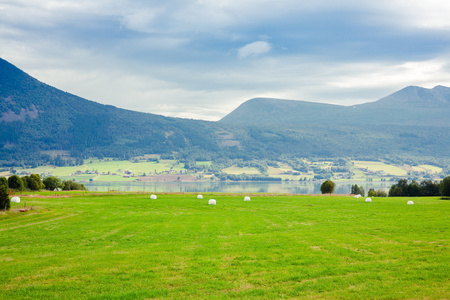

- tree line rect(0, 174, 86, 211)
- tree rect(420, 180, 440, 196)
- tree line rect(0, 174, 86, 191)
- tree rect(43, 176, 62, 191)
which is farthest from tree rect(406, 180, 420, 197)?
tree rect(43, 176, 62, 191)

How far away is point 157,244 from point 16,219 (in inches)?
771

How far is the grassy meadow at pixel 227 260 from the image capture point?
45.5 ft

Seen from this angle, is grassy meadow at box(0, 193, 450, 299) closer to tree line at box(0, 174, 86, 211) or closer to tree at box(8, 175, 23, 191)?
tree line at box(0, 174, 86, 211)

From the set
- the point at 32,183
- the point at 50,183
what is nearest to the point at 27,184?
the point at 32,183

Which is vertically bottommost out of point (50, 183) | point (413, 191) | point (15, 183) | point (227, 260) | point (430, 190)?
point (413, 191)

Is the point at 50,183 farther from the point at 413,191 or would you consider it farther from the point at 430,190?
the point at 430,190

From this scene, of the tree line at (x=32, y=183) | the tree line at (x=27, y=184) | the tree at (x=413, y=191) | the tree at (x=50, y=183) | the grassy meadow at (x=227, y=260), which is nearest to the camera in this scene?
the grassy meadow at (x=227, y=260)

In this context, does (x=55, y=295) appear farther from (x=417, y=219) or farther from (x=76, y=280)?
(x=417, y=219)

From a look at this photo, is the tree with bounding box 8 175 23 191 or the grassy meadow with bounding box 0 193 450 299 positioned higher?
the tree with bounding box 8 175 23 191

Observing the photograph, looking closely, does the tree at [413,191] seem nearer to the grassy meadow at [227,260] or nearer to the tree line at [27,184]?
the grassy meadow at [227,260]

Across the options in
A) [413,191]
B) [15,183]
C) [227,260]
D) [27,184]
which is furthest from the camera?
[413,191]

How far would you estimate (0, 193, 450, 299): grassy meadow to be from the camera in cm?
1387

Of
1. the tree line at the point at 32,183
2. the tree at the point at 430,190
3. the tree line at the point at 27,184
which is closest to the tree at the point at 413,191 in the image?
the tree at the point at 430,190

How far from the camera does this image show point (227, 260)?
18297mm
